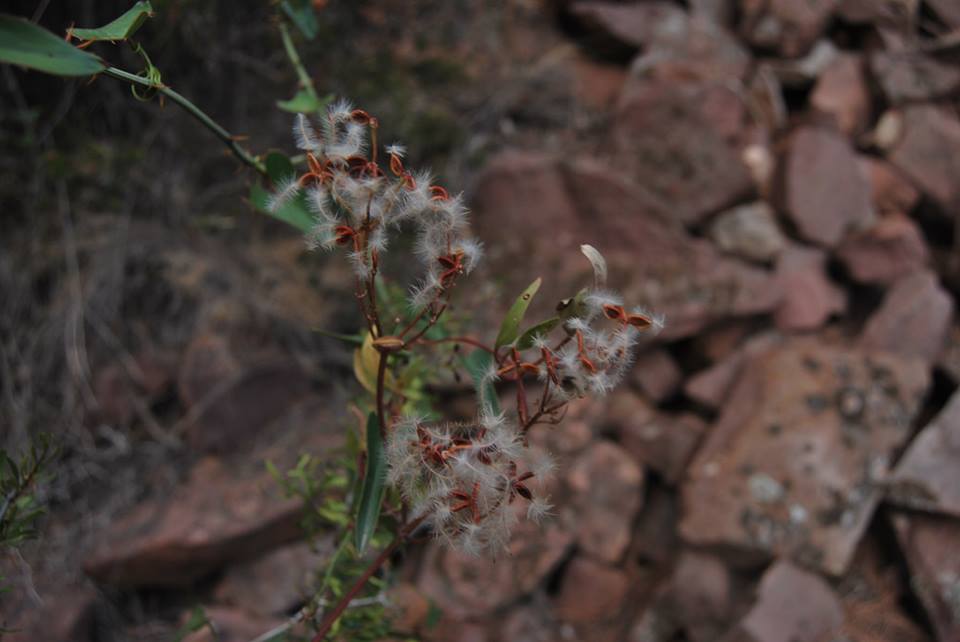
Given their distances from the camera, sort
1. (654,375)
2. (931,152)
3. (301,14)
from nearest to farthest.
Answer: (301,14)
(654,375)
(931,152)

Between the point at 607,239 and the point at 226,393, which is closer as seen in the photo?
the point at 226,393

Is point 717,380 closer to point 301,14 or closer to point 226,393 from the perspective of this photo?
point 226,393

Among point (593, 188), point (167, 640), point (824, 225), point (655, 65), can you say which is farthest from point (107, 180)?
point (824, 225)

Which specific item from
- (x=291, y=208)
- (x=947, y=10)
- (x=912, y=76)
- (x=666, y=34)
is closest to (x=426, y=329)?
(x=291, y=208)

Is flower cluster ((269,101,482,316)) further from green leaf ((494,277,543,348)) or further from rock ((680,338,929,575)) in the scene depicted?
rock ((680,338,929,575))

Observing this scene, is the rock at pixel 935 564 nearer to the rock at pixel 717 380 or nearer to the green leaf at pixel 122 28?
the rock at pixel 717 380

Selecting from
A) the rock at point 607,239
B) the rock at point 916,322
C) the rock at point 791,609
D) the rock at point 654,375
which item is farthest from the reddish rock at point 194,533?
the rock at point 916,322
